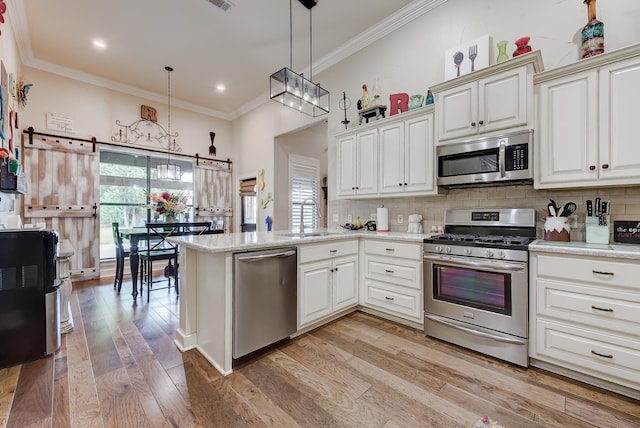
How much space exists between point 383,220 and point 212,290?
6.71ft

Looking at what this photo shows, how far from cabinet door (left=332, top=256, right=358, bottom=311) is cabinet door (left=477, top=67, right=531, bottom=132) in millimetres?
1728

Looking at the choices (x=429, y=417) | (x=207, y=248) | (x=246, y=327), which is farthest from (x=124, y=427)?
(x=429, y=417)

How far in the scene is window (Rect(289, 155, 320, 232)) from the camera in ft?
17.7

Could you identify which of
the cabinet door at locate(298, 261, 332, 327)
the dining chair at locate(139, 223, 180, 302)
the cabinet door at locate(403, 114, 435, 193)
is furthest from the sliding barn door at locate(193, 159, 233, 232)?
the cabinet door at locate(403, 114, 435, 193)

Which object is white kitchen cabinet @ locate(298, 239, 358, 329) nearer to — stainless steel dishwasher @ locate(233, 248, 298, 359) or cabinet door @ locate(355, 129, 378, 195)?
stainless steel dishwasher @ locate(233, 248, 298, 359)

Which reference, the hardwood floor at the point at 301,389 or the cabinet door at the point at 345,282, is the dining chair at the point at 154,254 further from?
the cabinet door at the point at 345,282

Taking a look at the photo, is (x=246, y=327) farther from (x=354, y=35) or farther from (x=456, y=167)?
(x=354, y=35)

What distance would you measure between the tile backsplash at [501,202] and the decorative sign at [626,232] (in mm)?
72

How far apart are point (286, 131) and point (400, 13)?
241 cm

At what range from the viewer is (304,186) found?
565cm

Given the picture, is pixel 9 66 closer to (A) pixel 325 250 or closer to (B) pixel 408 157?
(A) pixel 325 250

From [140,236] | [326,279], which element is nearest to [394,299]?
[326,279]

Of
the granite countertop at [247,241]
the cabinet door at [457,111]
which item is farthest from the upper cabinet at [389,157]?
the granite countertop at [247,241]

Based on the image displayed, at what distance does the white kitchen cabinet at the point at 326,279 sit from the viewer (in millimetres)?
2402
